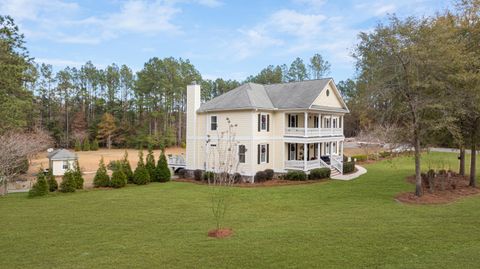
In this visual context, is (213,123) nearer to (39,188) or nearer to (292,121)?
(292,121)

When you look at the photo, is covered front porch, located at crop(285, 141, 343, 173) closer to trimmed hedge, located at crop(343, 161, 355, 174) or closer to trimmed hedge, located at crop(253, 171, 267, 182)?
trimmed hedge, located at crop(343, 161, 355, 174)

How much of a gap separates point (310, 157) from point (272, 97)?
591 centimetres

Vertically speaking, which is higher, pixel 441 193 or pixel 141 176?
pixel 141 176

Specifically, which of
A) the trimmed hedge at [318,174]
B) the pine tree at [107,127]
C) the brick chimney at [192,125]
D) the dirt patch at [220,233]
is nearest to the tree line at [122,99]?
the pine tree at [107,127]

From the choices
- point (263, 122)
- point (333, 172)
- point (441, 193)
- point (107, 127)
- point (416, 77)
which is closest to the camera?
point (416, 77)

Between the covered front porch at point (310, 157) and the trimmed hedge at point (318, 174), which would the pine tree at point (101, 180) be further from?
the trimmed hedge at point (318, 174)

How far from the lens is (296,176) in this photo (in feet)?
72.0

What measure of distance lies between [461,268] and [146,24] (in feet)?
69.2

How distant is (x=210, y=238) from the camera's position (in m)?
9.15

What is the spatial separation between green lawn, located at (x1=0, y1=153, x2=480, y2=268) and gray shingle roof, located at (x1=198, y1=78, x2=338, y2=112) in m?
8.56

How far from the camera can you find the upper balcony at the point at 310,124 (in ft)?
76.8

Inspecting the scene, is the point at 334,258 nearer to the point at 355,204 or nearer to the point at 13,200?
the point at 355,204

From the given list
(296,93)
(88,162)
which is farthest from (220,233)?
(88,162)

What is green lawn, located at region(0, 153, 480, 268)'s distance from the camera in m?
7.39
